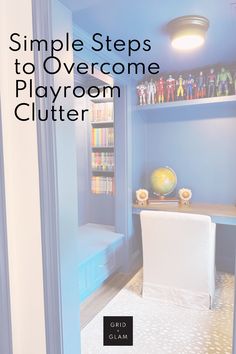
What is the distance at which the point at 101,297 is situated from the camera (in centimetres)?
237

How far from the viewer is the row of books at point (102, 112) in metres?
3.05

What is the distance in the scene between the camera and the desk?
8.04 ft

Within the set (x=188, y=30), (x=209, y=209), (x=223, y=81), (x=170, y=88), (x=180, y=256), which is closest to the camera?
(x=188, y=30)

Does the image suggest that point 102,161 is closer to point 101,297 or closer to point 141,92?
point 141,92

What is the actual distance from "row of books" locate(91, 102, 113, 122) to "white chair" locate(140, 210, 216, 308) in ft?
4.48

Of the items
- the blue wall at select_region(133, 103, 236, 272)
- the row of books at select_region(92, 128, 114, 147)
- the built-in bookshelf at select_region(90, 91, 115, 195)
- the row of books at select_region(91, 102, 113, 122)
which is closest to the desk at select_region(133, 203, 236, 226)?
the blue wall at select_region(133, 103, 236, 272)

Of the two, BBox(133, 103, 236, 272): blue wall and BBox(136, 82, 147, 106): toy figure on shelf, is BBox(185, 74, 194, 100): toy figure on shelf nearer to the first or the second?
BBox(133, 103, 236, 272): blue wall

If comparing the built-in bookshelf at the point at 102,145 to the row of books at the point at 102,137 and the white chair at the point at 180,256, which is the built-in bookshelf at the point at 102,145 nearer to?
the row of books at the point at 102,137

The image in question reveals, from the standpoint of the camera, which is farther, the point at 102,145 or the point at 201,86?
the point at 102,145

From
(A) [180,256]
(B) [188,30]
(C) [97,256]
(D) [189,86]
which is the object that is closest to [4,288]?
(C) [97,256]

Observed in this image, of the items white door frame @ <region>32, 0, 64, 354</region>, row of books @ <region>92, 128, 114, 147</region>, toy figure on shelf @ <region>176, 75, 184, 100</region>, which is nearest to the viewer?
white door frame @ <region>32, 0, 64, 354</region>

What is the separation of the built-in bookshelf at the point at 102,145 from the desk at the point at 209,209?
0.55 meters

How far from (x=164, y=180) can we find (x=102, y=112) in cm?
107

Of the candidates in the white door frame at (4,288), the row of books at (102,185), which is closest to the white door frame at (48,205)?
the white door frame at (4,288)
